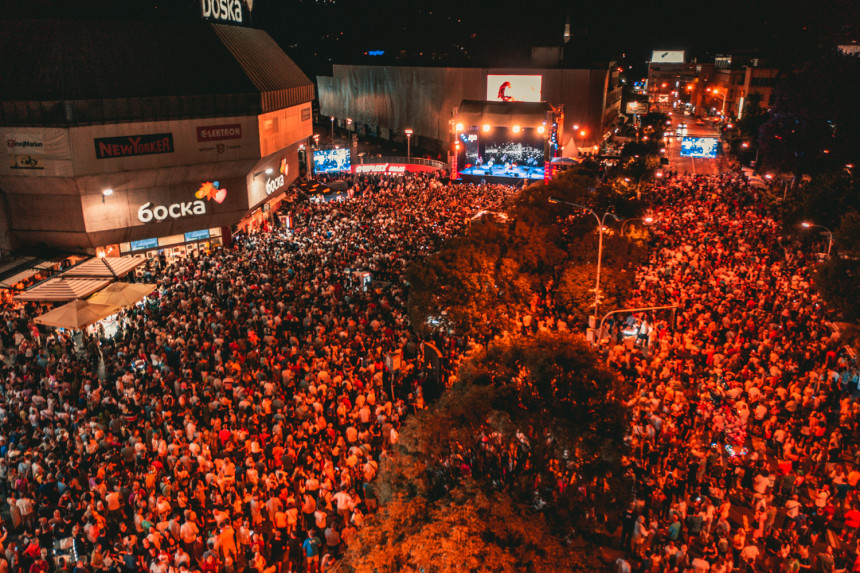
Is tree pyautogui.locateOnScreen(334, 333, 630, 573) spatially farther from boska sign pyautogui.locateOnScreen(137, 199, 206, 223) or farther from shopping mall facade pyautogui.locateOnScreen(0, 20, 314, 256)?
boska sign pyautogui.locateOnScreen(137, 199, 206, 223)

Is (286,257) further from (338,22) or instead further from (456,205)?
(338,22)

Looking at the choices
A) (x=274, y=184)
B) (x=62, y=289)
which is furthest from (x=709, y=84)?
(x=62, y=289)

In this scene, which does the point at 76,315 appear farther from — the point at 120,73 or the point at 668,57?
the point at 668,57

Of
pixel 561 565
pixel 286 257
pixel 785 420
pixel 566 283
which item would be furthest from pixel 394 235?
pixel 561 565

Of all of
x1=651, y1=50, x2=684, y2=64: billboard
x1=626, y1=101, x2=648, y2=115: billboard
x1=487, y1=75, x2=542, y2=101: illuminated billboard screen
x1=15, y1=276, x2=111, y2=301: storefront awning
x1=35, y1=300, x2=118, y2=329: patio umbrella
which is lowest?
x1=35, y1=300, x2=118, y2=329: patio umbrella

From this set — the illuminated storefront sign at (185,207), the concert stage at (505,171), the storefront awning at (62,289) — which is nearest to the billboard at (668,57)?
the concert stage at (505,171)

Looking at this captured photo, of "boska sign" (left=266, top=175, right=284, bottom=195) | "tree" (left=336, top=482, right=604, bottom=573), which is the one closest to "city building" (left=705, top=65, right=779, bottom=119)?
"boska sign" (left=266, top=175, right=284, bottom=195)

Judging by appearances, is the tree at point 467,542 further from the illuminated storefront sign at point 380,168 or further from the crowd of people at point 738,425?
the illuminated storefront sign at point 380,168
